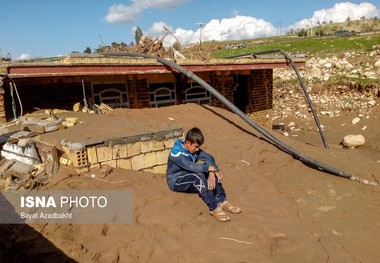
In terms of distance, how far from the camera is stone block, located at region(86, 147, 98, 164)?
4473 mm

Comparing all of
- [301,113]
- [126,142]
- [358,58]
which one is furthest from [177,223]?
[358,58]

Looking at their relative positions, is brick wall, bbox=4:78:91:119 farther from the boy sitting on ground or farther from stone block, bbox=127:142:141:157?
the boy sitting on ground

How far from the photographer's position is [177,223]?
4047 millimetres

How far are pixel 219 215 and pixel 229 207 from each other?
0.36 metres

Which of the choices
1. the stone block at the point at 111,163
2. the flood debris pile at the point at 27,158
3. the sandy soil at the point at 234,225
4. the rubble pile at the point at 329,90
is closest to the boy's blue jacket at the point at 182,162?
the sandy soil at the point at 234,225

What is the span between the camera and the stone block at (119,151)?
4.77 metres

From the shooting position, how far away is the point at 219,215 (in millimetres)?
4289

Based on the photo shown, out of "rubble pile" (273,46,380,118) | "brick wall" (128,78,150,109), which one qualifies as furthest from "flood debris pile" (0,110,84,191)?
"rubble pile" (273,46,380,118)

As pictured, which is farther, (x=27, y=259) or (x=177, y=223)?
(x=177, y=223)

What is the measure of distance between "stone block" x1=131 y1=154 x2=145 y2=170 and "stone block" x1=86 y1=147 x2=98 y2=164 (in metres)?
0.65

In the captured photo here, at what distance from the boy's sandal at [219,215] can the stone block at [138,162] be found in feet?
4.83

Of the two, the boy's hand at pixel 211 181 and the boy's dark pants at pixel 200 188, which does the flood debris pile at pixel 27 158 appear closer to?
the boy's dark pants at pixel 200 188

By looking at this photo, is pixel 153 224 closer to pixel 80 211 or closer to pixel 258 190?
pixel 80 211

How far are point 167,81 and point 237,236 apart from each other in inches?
265
